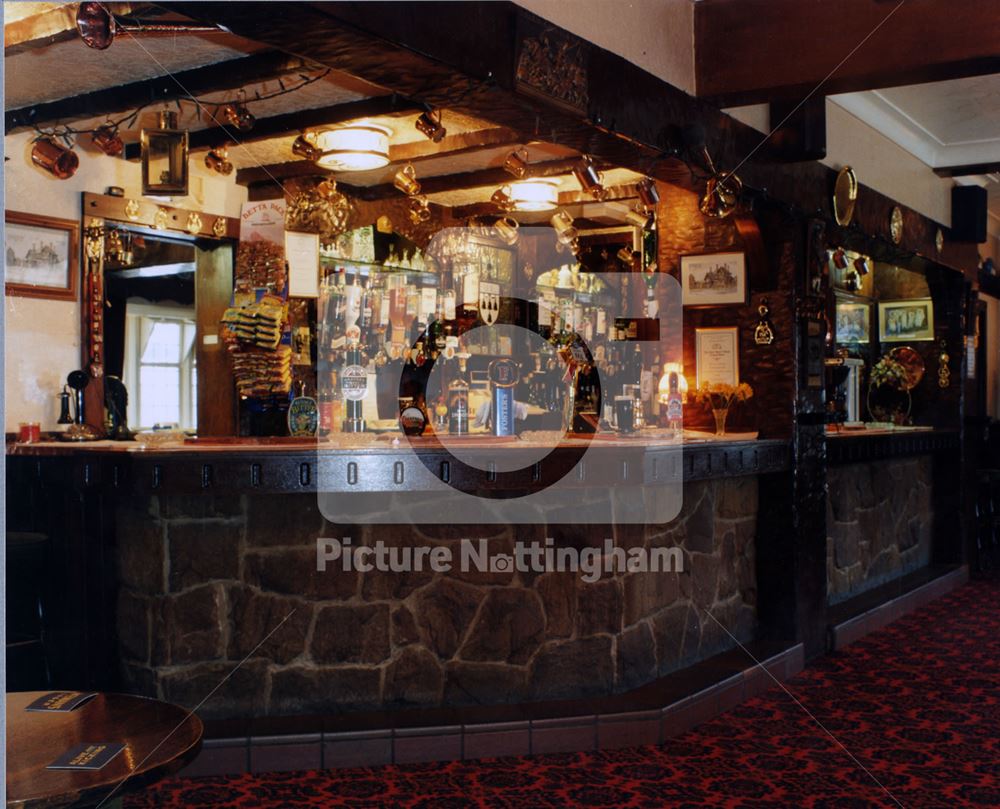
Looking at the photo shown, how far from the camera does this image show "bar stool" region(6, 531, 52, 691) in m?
3.75

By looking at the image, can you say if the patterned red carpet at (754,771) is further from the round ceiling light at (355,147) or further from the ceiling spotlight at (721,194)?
the round ceiling light at (355,147)

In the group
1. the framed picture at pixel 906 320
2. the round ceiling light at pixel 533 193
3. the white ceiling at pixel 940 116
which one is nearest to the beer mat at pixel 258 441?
the round ceiling light at pixel 533 193

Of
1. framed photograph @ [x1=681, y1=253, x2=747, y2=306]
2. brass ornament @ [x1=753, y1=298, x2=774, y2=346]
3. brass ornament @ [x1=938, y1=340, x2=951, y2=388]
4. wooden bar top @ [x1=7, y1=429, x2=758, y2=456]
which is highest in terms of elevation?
framed photograph @ [x1=681, y1=253, x2=747, y2=306]

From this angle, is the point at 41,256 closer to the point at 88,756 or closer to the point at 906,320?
the point at 88,756

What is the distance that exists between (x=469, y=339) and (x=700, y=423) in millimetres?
2358

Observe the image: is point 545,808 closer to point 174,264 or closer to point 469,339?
point 469,339

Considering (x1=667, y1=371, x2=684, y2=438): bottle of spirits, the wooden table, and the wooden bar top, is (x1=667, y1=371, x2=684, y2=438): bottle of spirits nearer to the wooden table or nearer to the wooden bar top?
the wooden bar top

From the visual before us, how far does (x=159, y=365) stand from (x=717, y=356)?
6956 millimetres

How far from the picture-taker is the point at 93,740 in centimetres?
177

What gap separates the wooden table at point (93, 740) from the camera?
1.54m

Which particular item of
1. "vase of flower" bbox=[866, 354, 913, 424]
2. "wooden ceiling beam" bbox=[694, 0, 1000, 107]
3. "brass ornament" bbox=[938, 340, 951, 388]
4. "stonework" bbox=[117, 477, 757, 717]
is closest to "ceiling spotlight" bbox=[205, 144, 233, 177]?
"stonework" bbox=[117, 477, 757, 717]

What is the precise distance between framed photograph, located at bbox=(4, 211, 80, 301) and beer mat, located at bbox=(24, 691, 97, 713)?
12.1 ft

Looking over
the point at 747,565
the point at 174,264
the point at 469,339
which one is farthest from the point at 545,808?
the point at 174,264

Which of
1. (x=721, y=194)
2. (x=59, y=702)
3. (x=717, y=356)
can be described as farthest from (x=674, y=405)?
(x=59, y=702)
